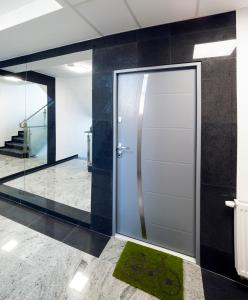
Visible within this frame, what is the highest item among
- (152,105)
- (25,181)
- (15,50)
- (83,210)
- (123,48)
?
(15,50)

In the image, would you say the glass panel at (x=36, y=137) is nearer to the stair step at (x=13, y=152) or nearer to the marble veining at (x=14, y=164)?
the marble veining at (x=14, y=164)

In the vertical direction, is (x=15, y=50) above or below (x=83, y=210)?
above

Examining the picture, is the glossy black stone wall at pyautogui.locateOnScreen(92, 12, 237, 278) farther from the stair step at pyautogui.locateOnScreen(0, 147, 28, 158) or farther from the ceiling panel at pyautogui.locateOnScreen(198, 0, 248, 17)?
the stair step at pyautogui.locateOnScreen(0, 147, 28, 158)

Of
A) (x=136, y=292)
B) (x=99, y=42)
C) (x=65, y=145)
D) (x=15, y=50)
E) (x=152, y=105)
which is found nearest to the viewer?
(x=136, y=292)

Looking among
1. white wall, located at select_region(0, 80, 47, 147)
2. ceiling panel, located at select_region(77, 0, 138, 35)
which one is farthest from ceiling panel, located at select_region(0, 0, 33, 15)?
white wall, located at select_region(0, 80, 47, 147)

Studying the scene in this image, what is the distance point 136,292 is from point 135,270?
0.22 metres

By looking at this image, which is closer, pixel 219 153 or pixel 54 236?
pixel 219 153

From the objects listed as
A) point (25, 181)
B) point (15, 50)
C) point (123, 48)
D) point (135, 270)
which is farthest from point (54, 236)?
point (15, 50)

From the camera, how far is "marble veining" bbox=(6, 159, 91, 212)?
314cm

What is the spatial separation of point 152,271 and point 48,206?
1.88 metres

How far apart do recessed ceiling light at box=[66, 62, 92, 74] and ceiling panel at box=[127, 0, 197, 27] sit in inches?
88.6

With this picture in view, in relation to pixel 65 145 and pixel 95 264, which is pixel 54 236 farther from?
pixel 65 145

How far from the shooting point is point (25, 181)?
3.79m

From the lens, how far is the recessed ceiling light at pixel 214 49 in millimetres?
1613
